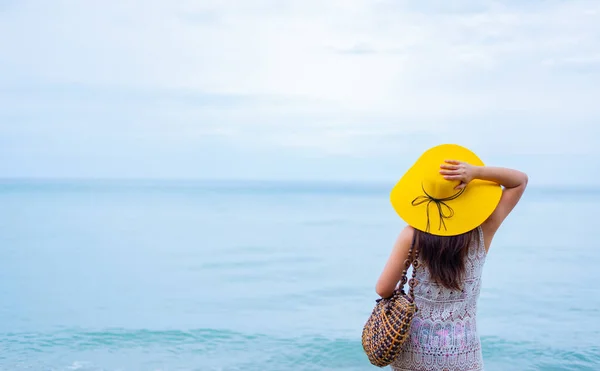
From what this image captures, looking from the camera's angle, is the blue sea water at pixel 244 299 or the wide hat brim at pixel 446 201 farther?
the blue sea water at pixel 244 299

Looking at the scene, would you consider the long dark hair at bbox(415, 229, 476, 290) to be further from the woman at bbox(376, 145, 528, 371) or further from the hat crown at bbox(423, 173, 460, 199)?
the hat crown at bbox(423, 173, 460, 199)

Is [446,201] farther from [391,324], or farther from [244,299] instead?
[244,299]

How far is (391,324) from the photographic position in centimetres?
197

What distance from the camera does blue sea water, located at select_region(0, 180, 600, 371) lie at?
6.00m

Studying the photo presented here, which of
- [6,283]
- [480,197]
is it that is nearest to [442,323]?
[480,197]

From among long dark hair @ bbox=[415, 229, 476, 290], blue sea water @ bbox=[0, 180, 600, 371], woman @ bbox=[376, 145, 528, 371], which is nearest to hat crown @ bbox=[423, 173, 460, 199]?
woman @ bbox=[376, 145, 528, 371]

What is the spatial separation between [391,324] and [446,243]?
0.30 meters

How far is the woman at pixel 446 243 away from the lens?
1.95 metres

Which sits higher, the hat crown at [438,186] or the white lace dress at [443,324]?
the hat crown at [438,186]

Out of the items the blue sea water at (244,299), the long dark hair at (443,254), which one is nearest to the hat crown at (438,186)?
the long dark hair at (443,254)

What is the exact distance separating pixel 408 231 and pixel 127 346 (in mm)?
4916

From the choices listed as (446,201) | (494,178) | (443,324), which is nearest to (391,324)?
(443,324)

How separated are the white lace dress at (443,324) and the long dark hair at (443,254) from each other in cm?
5

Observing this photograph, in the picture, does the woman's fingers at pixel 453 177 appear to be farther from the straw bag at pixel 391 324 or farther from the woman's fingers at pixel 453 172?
the straw bag at pixel 391 324
